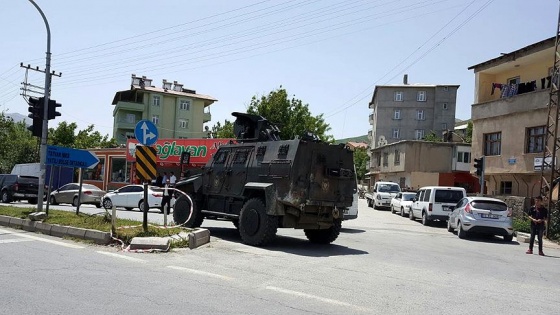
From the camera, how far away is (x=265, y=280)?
797 centimetres

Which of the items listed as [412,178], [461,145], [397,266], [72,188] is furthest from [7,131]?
[397,266]

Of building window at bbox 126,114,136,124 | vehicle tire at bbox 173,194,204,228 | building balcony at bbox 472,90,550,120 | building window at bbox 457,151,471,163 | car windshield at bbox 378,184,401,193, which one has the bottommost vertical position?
vehicle tire at bbox 173,194,204,228

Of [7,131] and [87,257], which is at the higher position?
[7,131]

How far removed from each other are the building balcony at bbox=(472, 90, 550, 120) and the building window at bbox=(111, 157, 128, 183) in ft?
85.2

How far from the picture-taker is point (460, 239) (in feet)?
58.8

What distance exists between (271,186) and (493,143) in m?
23.3

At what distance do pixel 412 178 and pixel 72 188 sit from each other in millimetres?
32661

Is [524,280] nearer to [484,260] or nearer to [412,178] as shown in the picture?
[484,260]

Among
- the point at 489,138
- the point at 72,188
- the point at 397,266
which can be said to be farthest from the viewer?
the point at 489,138

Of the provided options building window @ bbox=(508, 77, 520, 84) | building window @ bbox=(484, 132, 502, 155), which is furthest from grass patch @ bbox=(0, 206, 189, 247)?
building window @ bbox=(508, 77, 520, 84)

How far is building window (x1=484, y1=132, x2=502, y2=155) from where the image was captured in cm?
3016

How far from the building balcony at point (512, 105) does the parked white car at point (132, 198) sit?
64.7ft

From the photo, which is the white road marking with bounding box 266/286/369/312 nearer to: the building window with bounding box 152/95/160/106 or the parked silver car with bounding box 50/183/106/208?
the parked silver car with bounding box 50/183/106/208

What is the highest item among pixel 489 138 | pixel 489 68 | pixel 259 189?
pixel 489 68
